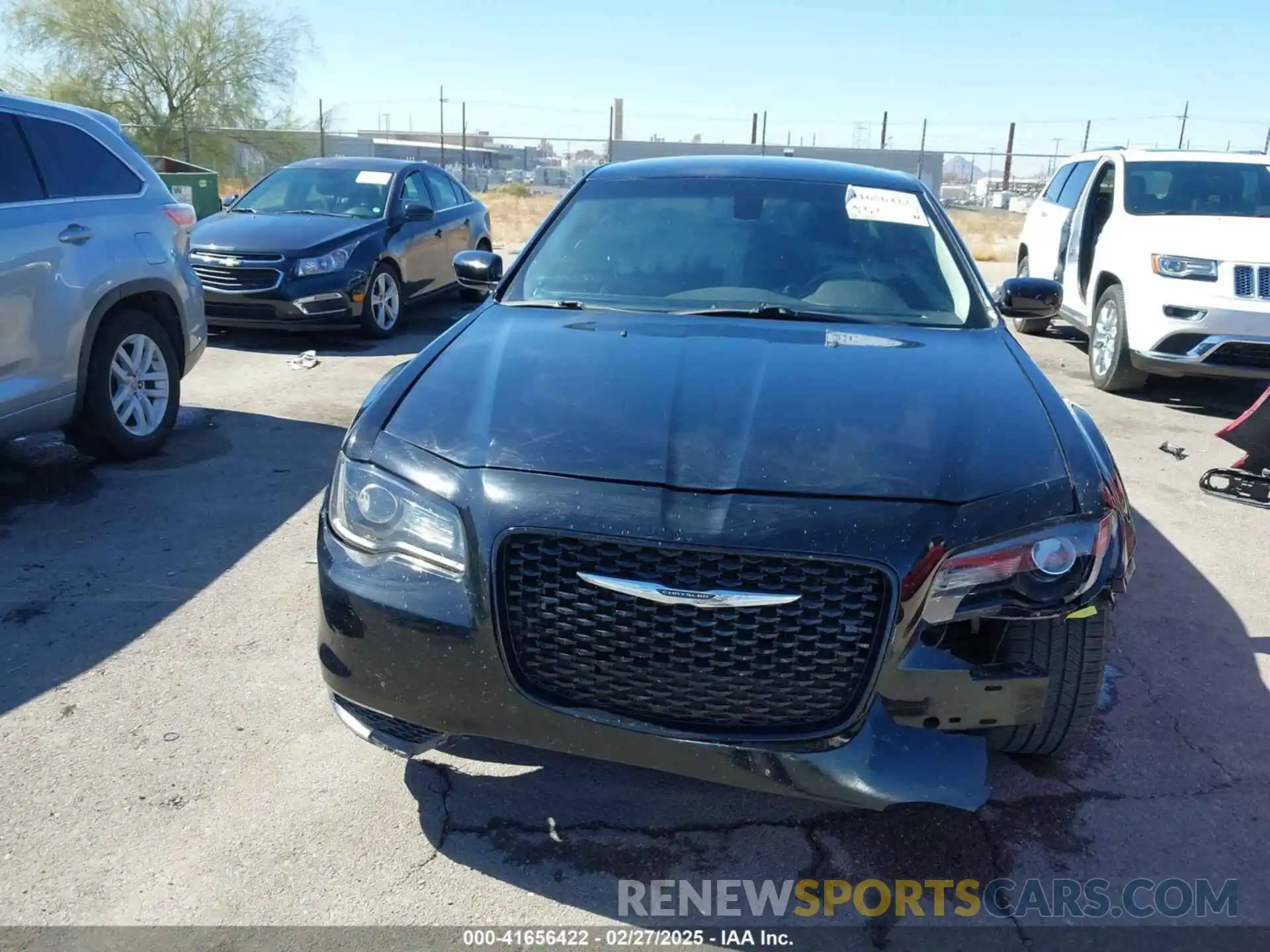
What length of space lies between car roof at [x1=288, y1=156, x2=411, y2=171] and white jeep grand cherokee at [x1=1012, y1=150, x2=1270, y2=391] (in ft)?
20.9

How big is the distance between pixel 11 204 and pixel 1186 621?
5.37 metres

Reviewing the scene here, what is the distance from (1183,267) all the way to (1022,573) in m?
5.92

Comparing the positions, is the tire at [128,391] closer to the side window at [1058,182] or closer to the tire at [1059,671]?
the tire at [1059,671]

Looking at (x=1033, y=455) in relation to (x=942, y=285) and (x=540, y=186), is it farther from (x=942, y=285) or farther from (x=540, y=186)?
(x=540, y=186)

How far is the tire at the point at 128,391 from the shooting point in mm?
5125

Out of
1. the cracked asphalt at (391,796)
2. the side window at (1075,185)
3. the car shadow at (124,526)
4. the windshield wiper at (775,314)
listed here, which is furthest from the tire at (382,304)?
the side window at (1075,185)

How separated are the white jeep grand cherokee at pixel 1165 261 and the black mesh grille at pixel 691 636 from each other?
16.1 feet

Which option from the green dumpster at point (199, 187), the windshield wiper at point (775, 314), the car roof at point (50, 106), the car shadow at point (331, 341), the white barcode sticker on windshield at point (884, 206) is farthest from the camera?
the green dumpster at point (199, 187)

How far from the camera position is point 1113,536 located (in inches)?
91.9

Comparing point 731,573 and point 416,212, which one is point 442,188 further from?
point 731,573

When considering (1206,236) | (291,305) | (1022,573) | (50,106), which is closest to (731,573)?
(1022,573)

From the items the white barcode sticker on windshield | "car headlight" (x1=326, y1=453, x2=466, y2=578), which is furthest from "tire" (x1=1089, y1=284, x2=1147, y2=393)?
"car headlight" (x1=326, y1=453, x2=466, y2=578)

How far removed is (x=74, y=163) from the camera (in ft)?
16.4

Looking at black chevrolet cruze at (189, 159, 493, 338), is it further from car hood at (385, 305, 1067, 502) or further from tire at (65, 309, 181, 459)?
car hood at (385, 305, 1067, 502)
